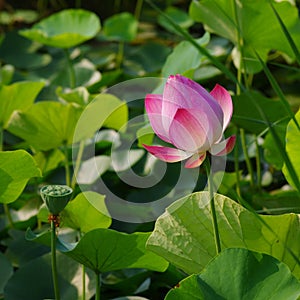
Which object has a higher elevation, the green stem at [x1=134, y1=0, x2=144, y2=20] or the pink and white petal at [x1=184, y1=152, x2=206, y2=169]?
the pink and white petal at [x1=184, y1=152, x2=206, y2=169]

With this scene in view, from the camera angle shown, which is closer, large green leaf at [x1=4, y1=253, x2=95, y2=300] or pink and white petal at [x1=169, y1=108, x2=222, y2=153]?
pink and white petal at [x1=169, y1=108, x2=222, y2=153]

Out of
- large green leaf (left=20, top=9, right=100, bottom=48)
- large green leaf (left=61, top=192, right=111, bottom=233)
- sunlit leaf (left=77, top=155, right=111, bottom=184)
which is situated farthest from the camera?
large green leaf (left=20, top=9, right=100, bottom=48)

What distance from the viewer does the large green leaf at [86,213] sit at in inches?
40.8

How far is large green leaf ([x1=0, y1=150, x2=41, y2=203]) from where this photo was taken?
96 centimetres

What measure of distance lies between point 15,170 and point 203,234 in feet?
0.82

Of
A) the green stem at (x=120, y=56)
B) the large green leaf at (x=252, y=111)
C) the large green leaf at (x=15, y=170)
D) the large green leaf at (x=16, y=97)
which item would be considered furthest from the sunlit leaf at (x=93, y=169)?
the green stem at (x=120, y=56)

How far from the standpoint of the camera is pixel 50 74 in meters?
2.30

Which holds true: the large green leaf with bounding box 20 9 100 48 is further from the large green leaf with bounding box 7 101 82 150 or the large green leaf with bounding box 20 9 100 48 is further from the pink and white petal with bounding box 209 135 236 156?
the pink and white petal with bounding box 209 135 236 156

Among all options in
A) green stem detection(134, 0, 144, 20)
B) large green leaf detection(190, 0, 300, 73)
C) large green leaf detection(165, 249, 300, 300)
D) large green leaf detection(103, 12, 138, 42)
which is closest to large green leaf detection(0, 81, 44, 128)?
large green leaf detection(190, 0, 300, 73)

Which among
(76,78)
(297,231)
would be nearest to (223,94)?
(297,231)

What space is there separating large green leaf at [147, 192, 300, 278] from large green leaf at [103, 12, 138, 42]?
1.47 metres

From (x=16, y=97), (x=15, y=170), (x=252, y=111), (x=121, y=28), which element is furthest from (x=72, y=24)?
(x=15, y=170)

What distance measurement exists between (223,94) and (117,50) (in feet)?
5.65

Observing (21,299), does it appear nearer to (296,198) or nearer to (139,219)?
(139,219)
